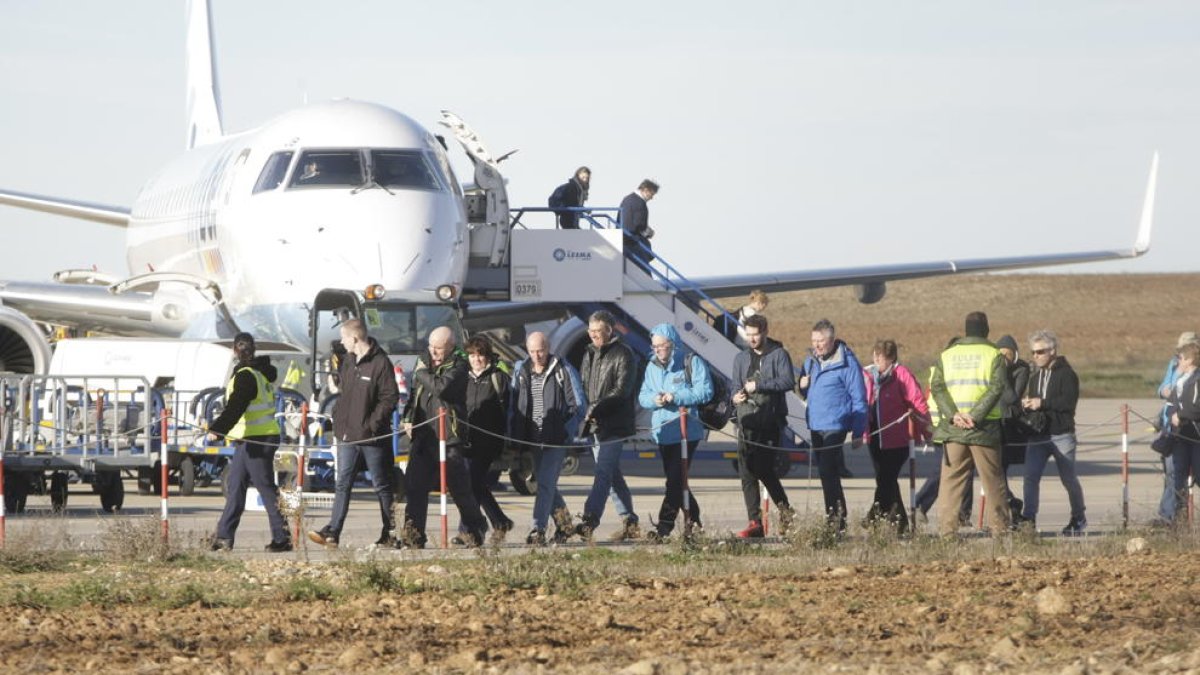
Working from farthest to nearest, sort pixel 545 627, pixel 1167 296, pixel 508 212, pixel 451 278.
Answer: pixel 1167 296
pixel 508 212
pixel 451 278
pixel 545 627

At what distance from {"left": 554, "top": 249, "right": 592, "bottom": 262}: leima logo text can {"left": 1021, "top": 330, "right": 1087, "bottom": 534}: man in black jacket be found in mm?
8239

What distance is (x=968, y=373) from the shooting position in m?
14.2

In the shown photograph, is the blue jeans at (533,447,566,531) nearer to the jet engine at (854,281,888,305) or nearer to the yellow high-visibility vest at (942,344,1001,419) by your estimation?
the yellow high-visibility vest at (942,344,1001,419)

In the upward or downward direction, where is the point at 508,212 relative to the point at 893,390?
upward

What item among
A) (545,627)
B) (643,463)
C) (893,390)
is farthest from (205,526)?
(643,463)

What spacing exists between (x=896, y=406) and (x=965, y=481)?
1.07 m

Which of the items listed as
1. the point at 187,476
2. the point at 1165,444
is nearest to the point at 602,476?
the point at 1165,444

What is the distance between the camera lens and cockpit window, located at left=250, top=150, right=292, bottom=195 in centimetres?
2172

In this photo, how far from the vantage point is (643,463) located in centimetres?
2759

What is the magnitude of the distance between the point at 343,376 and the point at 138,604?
3782 millimetres

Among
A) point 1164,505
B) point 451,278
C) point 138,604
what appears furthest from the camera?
point 451,278

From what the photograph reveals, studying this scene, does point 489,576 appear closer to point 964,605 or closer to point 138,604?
point 138,604

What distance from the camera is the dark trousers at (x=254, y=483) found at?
13703 millimetres

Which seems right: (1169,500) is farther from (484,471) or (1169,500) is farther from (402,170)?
(402,170)
